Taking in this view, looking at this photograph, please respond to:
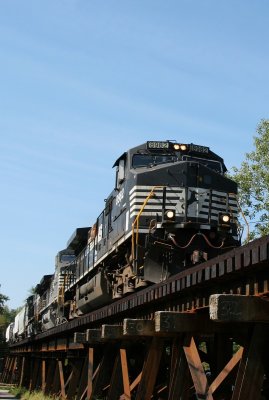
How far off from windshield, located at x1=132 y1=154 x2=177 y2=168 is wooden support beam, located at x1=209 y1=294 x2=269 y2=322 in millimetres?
8221

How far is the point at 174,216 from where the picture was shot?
12.6 meters

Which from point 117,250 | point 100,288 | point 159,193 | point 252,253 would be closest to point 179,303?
point 252,253

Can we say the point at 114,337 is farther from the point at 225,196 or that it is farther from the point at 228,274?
the point at 228,274

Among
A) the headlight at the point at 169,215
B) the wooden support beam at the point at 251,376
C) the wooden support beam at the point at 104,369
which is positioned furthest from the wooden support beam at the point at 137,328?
the wooden support beam at the point at 104,369

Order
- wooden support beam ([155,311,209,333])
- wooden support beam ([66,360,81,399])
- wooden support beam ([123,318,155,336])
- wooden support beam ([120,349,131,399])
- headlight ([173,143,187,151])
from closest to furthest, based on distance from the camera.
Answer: wooden support beam ([155,311,209,333]) → wooden support beam ([123,318,155,336]) → wooden support beam ([120,349,131,399]) → headlight ([173,143,187,151]) → wooden support beam ([66,360,81,399])

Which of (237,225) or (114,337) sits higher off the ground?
(237,225)

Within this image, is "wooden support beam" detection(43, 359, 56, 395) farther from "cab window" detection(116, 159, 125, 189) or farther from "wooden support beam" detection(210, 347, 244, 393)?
"wooden support beam" detection(210, 347, 244, 393)

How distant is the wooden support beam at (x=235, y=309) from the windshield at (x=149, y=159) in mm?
8221

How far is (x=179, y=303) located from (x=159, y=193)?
14.2 ft

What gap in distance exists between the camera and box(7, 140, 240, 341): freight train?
495 inches

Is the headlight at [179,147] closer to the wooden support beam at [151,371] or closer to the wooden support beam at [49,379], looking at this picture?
the wooden support beam at [151,371]

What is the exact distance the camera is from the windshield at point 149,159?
14.5m

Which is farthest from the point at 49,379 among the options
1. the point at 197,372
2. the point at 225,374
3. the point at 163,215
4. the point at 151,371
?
the point at 197,372

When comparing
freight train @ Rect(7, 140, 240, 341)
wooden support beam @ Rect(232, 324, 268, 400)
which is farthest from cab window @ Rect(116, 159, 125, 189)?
wooden support beam @ Rect(232, 324, 268, 400)
